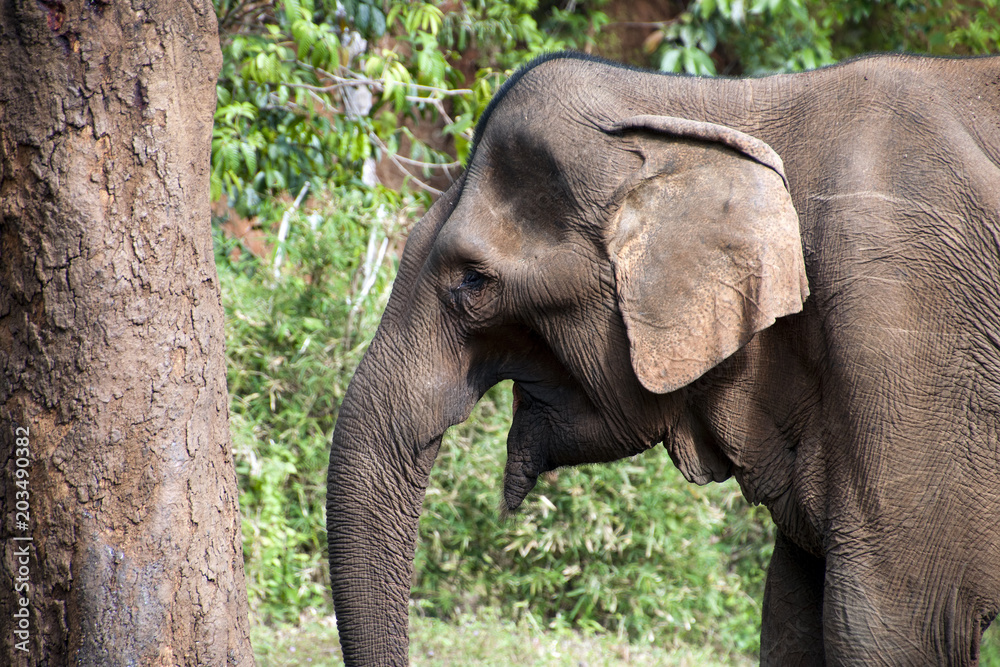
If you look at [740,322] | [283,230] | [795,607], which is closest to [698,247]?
[740,322]

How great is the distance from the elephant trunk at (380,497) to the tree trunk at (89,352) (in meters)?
0.52

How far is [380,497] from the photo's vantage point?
2842mm

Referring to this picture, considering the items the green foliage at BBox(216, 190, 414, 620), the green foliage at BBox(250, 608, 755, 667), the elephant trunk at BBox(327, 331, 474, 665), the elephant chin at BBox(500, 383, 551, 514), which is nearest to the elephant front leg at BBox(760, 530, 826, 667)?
the elephant chin at BBox(500, 383, 551, 514)

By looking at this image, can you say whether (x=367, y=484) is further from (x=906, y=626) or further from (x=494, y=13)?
(x=494, y=13)

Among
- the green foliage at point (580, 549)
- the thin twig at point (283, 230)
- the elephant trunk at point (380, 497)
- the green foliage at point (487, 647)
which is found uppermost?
the thin twig at point (283, 230)

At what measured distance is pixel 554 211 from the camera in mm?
2738

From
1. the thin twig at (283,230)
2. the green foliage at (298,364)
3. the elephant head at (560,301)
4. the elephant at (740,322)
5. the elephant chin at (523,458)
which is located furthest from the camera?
the thin twig at (283,230)

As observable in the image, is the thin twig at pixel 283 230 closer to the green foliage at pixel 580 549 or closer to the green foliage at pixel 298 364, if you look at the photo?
the green foliage at pixel 298 364

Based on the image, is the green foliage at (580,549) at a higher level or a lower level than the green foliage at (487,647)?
higher

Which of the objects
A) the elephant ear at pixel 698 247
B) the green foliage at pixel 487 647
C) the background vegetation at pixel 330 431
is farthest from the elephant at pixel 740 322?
the background vegetation at pixel 330 431

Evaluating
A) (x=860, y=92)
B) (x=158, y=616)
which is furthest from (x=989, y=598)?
(x=158, y=616)

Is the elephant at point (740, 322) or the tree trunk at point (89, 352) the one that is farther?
the elephant at point (740, 322)

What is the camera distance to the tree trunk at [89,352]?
2301 mm

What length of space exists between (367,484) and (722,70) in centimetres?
788
